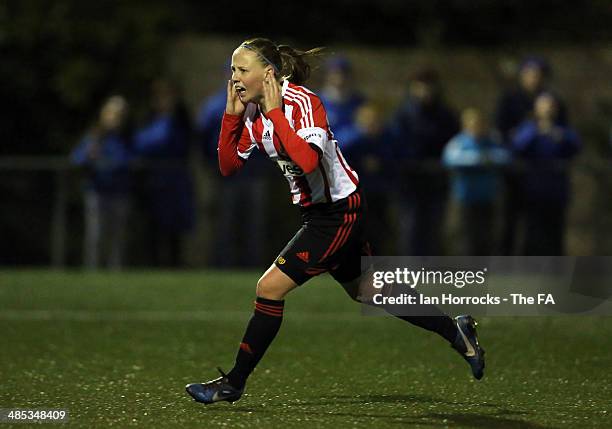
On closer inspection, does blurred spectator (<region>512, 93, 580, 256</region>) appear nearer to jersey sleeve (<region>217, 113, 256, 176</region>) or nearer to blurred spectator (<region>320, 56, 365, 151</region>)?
blurred spectator (<region>320, 56, 365, 151</region>)

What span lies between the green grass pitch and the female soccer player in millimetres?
369

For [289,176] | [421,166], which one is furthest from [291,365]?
[421,166]

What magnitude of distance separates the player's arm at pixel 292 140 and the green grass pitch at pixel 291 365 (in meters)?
Result: 1.13

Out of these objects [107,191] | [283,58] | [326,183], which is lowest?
[107,191]

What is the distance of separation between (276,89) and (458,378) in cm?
204

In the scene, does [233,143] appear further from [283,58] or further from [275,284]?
[275,284]

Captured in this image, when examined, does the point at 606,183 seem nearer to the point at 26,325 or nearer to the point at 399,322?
the point at 399,322

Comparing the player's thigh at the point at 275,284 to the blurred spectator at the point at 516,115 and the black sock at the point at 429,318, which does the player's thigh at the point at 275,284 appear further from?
the blurred spectator at the point at 516,115

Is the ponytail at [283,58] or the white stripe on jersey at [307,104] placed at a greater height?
the ponytail at [283,58]

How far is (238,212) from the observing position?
534 inches

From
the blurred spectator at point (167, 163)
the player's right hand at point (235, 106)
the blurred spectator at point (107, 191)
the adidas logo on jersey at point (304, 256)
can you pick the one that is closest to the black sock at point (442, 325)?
the adidas logo on jersey at point (304, 256)

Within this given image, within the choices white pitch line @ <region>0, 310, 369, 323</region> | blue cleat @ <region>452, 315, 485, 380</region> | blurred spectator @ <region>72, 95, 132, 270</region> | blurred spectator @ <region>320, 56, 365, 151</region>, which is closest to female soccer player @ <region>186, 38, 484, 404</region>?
blue cleat @ <region>452, 315, 485, 380</region>

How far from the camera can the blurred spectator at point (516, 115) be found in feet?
42.9

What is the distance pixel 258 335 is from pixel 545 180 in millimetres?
7201
